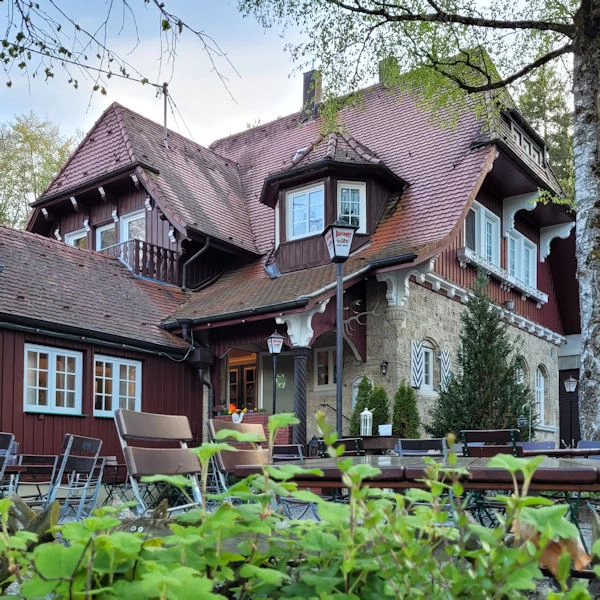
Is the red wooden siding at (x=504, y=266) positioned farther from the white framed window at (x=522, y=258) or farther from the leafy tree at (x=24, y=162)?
the leafy tree at (x=24, y=162)

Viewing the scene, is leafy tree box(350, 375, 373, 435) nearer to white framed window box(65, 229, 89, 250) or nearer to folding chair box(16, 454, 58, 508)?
folding chair box(16, 454, 58, 508)

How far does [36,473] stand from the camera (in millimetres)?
8016

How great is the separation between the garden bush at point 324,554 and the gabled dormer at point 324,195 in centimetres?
1400

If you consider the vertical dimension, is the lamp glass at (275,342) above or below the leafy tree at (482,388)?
above

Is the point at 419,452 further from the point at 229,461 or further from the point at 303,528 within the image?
the point at 303,528

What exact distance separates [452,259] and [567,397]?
8.79 metres

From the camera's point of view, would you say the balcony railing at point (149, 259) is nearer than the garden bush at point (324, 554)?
No

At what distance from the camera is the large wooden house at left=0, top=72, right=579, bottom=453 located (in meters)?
13.1

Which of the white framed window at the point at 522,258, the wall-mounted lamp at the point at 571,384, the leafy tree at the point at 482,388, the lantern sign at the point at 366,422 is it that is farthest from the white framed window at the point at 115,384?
the wall-mounted lamp at the point at 571,384

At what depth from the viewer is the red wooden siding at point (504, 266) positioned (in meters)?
15.8

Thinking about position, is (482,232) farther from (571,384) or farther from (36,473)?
(36,473)

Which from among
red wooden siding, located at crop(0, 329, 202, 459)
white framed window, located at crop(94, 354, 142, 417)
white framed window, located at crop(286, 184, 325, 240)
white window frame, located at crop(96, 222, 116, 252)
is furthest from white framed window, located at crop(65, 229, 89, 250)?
white framed window, located at crop(94, 354, 142, 417)

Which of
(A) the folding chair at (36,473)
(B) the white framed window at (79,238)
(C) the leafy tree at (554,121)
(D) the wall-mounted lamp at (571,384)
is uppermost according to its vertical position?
(C) the leafy tree at (554,121)

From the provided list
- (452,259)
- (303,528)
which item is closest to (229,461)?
(303,528)
